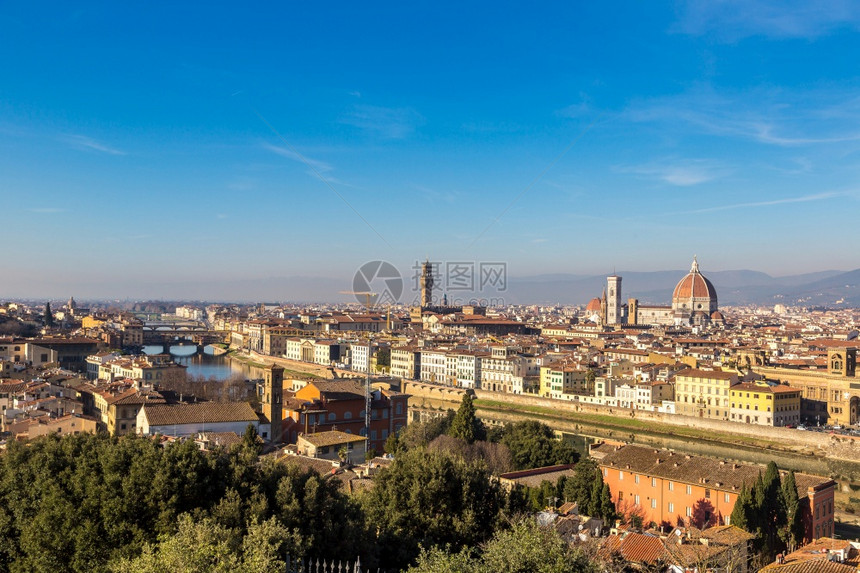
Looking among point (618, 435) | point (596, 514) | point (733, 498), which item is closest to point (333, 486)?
point (596, 514)

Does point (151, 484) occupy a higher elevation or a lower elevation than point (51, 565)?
higher

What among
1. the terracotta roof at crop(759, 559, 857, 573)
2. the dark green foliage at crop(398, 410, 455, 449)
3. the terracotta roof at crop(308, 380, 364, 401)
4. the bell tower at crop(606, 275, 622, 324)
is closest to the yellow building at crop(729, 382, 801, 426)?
the dark green foliage at crop(398, 410, 455, 449)

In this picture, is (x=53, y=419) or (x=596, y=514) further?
(x=53, y=419)

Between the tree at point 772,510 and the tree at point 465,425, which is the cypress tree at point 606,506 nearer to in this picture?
the tree at point 772,510

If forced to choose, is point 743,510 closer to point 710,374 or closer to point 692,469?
point 692,469

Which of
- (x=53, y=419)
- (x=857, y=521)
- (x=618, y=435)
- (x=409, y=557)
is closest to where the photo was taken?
(x=409, y=557)

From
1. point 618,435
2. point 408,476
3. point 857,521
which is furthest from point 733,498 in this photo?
point 618,435

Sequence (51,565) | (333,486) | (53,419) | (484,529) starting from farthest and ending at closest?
(53,419) < (484,529) < (333,486) < (51,565)

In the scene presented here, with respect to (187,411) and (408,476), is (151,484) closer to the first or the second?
(408,476)

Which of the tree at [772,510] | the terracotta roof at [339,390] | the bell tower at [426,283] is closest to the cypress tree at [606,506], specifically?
the tree at [772,510]
